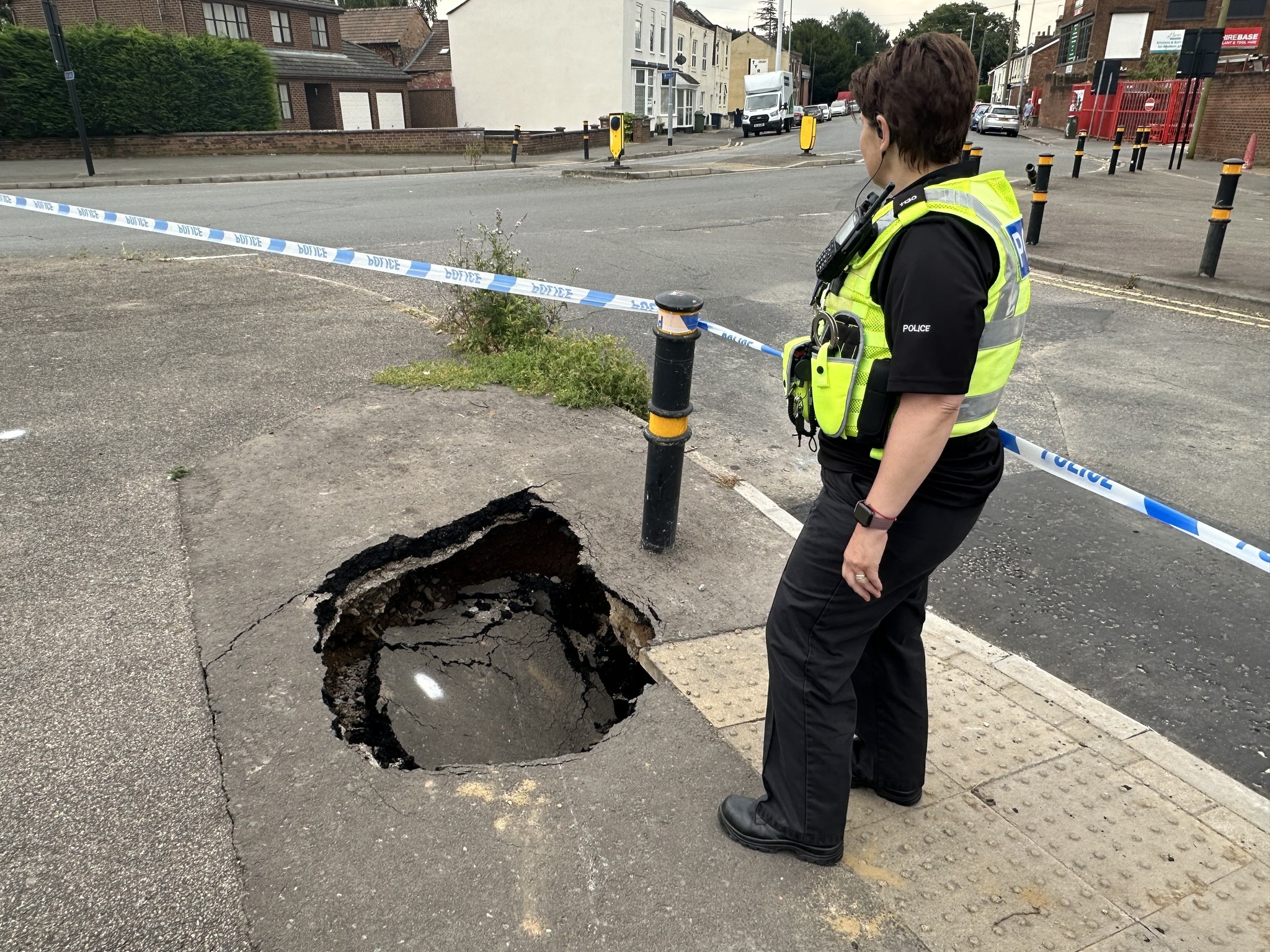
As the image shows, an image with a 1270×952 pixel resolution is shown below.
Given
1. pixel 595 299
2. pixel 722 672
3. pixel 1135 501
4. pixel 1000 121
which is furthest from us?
pixel 1000 121

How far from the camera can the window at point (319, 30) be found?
41781 mm

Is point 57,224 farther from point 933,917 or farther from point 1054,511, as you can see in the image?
point 933,917

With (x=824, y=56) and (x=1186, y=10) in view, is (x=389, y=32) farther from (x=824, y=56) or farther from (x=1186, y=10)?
(x=824, y=56)

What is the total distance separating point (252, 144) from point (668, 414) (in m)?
30.2

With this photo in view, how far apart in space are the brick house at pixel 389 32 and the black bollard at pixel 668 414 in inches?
2259

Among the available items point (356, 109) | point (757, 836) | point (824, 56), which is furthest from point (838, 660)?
point (824, 56)

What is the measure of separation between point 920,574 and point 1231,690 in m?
2.07

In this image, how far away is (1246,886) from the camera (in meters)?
2.37

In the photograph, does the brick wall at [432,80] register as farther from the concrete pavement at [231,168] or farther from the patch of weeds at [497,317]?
the patch of weeds at [497,317]

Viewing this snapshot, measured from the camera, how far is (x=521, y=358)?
6.24 m

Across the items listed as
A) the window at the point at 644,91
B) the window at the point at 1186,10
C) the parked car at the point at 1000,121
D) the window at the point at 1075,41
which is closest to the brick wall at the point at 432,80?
the window at the point at 644,91

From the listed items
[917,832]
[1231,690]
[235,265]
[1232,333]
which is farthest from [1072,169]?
[917,832]

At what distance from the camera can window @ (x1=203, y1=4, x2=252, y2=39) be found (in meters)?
37.2

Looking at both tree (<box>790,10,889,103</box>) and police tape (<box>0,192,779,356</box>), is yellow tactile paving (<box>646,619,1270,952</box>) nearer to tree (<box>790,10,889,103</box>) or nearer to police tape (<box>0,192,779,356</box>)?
police tape (<box>0,192,779,356</box>)
